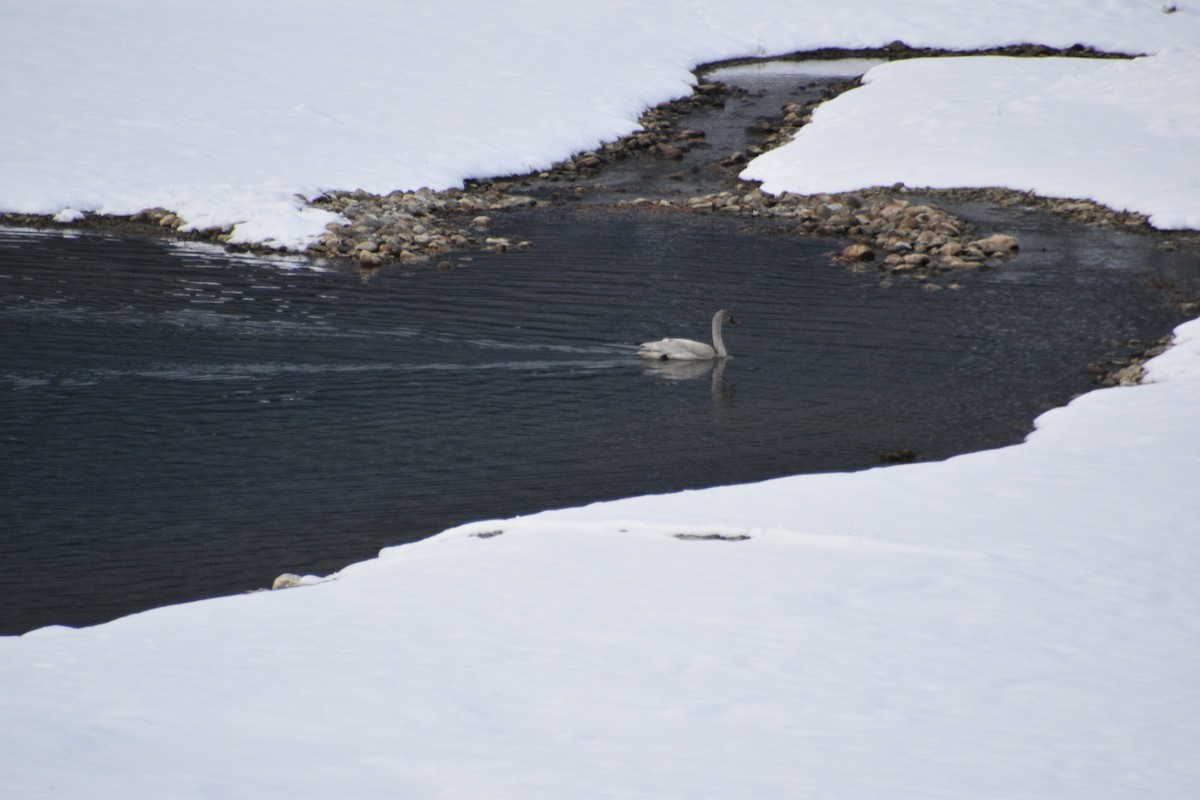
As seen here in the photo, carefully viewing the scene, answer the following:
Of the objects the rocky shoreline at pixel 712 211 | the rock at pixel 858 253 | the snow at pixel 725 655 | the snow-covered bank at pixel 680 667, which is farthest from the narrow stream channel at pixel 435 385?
the snow-covered bank at pixel 680 667

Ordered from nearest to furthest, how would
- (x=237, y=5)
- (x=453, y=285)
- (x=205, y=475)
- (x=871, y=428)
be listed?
1. (x=205, y=475)
2. (x=871, y=428)
3. (x=453, y=285)
4. (x=237, y=5)

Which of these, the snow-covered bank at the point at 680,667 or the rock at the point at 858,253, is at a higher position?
the rock at the point at 858,253

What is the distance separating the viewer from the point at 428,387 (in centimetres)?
1795

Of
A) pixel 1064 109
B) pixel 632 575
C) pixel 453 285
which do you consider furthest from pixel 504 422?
pixel 1064 109

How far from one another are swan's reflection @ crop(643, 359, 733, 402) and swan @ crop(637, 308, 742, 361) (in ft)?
0.26

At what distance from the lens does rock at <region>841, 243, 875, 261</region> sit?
2741 cm

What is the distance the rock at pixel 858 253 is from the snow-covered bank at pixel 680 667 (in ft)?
50.7

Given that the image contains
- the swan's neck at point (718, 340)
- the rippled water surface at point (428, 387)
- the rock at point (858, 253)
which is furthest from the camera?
the rock at point (858, 253)

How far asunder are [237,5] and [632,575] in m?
45.6

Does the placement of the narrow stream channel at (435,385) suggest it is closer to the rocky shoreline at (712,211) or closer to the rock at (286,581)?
the rock at (286,581)

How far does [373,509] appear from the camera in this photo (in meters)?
13.4

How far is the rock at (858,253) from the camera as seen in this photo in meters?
27.4

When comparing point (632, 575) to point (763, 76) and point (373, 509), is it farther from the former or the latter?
point (763, 76)

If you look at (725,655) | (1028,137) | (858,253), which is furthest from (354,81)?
(725,655)
